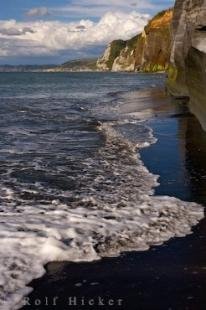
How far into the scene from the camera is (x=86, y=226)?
750 cm

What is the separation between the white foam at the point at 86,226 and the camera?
6.07 meters

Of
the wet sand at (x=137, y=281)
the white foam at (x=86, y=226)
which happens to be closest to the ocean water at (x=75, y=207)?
the white foam at (x=86, y=226)

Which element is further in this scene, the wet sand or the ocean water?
the ocean water

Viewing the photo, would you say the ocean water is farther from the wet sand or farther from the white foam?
the wet sand

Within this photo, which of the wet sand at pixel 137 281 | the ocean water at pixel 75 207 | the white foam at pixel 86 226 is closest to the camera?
the wet sand at pixel 137 281

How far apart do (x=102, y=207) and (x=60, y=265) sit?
251 cm

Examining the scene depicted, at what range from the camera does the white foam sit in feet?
19.9

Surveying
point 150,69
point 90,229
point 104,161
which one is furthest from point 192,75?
point 150,69

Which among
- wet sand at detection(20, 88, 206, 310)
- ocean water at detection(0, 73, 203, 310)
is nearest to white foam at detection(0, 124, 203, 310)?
ocean water at detection(0, 73, 203, 310)

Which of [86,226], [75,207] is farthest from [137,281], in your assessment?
[75,207]

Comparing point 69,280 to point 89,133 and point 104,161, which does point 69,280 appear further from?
point 89,133

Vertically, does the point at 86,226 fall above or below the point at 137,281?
below

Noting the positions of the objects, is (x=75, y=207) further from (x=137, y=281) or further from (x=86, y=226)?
(x=137, y=281)

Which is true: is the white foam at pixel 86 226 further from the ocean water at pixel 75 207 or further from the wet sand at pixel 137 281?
the wet sand at pixel 137 281
